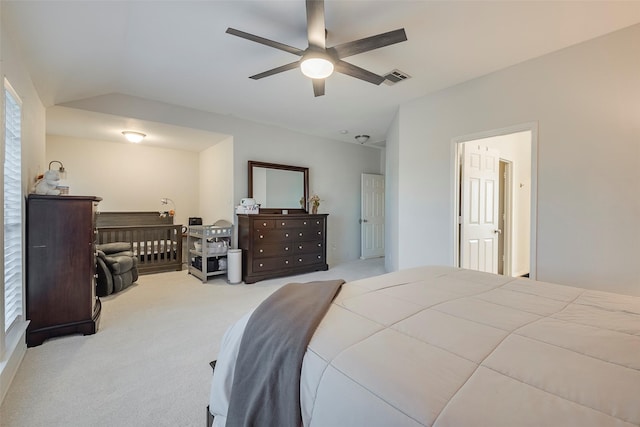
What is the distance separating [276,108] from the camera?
13.4 ft

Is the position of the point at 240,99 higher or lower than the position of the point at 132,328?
higher

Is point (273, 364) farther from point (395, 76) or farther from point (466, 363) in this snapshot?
point (395, 76)

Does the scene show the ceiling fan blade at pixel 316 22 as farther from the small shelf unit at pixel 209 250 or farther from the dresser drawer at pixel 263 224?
the small shelf unit at pixel 209 250

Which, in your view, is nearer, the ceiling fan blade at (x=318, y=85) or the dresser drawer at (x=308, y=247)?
the ceiling fan blade at (x=318, y=85)

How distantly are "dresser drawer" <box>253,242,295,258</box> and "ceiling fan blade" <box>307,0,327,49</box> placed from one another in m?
3.03

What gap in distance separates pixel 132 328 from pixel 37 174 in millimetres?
1901

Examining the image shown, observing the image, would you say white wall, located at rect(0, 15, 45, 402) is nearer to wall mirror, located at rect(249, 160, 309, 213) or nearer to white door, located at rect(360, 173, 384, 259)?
wall mirror, located at rect(249, 160, 309, 213)

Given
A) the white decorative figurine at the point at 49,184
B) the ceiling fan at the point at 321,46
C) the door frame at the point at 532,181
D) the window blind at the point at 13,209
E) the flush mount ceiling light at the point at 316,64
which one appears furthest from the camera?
the door frame at the point at 532,181

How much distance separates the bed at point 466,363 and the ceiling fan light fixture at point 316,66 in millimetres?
1832

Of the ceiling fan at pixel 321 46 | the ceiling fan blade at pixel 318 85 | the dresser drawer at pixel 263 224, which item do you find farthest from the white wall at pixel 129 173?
the ceiling fan at pixel 321 46

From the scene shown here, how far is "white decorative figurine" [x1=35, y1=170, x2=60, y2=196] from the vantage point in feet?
7.96

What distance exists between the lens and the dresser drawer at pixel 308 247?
4.78 meters

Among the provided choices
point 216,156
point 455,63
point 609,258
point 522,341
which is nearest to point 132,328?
point 522,341

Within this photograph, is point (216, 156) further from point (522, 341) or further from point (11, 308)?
point (522, 341)
